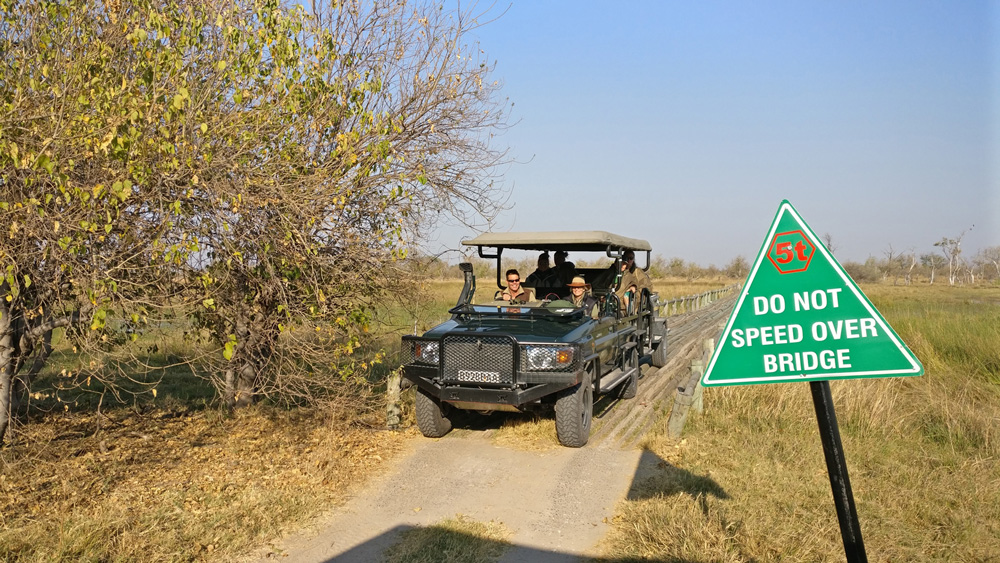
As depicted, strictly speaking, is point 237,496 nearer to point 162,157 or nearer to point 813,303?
point 162,157

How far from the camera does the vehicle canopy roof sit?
28.6 ft

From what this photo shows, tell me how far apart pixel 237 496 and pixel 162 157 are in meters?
2.72

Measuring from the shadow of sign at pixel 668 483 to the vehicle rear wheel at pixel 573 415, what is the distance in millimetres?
753

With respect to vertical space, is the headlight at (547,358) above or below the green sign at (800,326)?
below

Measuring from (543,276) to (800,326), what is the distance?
7418mm

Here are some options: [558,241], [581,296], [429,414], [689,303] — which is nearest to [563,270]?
[558,241]

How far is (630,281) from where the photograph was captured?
10211mm

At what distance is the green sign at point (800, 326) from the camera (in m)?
2.94

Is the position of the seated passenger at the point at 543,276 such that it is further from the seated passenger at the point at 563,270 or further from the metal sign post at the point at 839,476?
the metal sign post at the point at 839,476

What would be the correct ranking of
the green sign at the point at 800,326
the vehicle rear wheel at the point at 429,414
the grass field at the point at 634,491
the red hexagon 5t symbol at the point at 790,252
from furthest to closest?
the vehicle rear wheel at the point at 429,414
the grass field at the point at 634,491
the red hexagon 5t symbol at the point at 790,252
the green sign at the point at 800,326

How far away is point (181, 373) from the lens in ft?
40.1

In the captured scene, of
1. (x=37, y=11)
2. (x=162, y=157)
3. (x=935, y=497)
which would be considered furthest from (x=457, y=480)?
(x=37, y=11)

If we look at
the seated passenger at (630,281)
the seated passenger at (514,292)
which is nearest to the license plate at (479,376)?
the seated passenger at (514,292)

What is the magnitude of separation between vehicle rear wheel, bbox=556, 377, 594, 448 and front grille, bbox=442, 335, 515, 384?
66 cm
